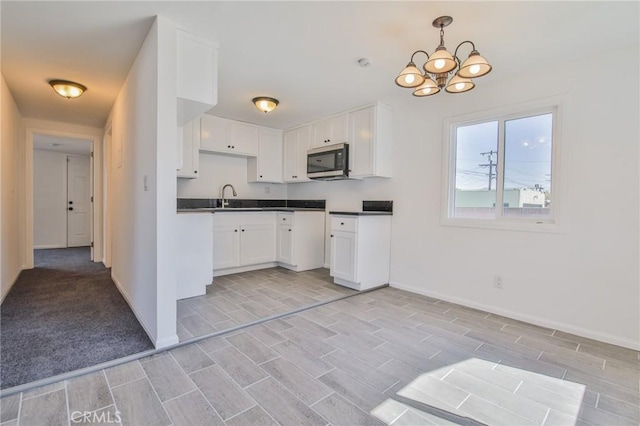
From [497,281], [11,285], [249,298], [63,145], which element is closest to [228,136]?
[249,298]

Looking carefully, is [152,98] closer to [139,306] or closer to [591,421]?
[139,306]

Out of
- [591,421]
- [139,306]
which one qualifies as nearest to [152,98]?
[139,306]

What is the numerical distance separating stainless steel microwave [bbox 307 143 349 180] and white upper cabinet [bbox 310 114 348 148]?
0.10 meters

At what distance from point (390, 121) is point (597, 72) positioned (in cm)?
193

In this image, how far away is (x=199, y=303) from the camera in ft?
9.98

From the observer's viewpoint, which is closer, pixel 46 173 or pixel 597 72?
pixel 597 72

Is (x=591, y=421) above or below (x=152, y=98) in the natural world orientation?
below

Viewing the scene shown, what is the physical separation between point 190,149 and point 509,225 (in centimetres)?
395

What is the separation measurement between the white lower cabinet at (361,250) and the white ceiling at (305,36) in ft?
5.01

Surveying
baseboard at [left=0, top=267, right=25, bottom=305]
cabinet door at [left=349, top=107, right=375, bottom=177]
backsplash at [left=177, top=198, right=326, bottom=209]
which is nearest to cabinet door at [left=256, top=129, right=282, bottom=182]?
backsplash at [left=177, top=198, right=326, bottom=209]

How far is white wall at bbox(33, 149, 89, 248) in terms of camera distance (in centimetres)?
653

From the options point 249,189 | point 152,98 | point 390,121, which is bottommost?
point 249,189

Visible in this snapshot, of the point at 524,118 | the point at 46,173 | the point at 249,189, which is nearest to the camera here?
the point at 524,118

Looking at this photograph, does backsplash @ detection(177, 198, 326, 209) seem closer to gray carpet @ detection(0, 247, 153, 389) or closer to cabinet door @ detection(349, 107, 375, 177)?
cabinet door @ detection(349, 107, 375, 177)
